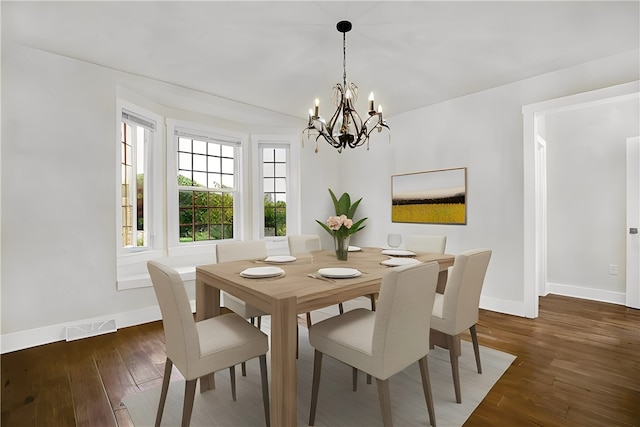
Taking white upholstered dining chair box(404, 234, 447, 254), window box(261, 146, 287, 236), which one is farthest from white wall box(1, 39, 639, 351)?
white upholstered dining chair box(404, 234, 447, 254)

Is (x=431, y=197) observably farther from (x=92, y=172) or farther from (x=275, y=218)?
(x=92, y=172)

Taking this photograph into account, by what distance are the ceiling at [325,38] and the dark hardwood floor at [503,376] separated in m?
2.54

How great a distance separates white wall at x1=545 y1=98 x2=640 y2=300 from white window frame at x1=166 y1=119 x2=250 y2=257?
167 inches

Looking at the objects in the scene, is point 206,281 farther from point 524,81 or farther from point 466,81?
point 524,81

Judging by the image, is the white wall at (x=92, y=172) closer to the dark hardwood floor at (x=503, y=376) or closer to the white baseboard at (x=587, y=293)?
the dark hardwood floor at (x=503, y=376)

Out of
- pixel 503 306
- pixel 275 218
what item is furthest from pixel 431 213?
pixel 275 218

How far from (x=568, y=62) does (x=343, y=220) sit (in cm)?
273

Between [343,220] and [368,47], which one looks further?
[368,47]

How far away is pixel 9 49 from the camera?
2.56 m

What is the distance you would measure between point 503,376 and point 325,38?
2851 mm

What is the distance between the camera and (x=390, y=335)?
4.59 ft

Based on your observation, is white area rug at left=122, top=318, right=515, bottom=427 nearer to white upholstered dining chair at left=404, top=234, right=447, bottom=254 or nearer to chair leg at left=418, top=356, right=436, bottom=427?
chair leg at left=418, top=356, right=436, bottom=427

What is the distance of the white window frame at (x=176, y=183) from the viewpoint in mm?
3713

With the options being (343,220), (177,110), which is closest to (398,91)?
(343,220)
